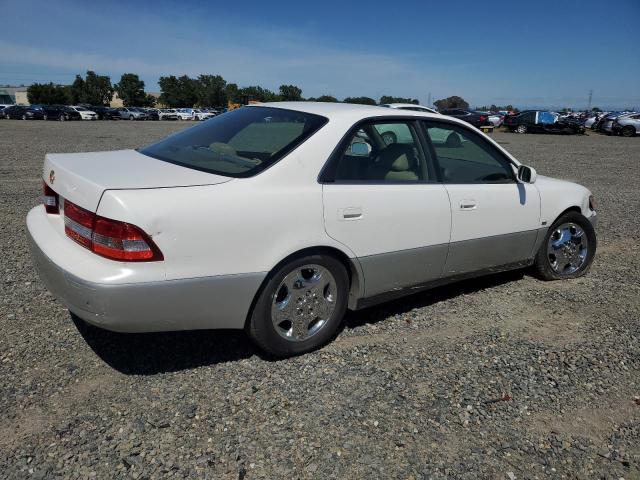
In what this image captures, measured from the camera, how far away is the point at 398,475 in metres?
2.37

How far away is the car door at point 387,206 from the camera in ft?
10.7

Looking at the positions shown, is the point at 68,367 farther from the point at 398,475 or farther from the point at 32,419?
the point at 398,475

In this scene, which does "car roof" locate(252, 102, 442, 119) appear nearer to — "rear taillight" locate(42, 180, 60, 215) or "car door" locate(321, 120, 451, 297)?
"car door" locate(321, 120, 451, 297)

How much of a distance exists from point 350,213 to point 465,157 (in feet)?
4.63

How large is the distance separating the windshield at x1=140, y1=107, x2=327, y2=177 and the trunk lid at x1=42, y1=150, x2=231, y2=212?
136mm

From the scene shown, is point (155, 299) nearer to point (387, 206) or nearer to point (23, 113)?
point (387, 206)

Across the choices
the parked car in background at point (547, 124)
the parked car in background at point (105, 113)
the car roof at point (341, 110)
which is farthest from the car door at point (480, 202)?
the parked car in background at point (105, 113)

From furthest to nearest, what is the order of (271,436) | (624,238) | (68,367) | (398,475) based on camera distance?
1. (624,238)
2. (68,367)
3. (271,436)
4. (398,475)

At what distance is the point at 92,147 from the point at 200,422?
16229 mm

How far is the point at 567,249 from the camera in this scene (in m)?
4.90

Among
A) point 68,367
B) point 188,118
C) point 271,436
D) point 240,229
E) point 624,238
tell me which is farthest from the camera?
point 188,118

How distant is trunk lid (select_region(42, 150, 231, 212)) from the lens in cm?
272

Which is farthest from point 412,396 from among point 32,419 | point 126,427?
point 32,419

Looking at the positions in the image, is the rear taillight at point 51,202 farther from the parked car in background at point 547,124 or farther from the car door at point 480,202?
the parked car in background at point 547,124
